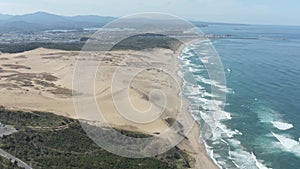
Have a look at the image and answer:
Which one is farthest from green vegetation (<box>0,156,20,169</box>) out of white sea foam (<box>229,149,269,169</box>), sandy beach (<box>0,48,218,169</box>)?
white sea foam (<box>229,149,269,169</box>)

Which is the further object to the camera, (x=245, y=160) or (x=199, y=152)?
(x=199, y=152)

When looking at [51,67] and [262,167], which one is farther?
[51,67]

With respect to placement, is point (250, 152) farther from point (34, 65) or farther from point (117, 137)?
point (34, 65)

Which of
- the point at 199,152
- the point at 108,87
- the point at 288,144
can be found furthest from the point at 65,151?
the point at 108,87

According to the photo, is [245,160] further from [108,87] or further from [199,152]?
[108,87]

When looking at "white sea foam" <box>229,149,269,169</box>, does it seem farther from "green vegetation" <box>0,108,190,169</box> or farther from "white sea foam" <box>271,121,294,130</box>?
"white sea foam" <box>271,121,294,130</box>

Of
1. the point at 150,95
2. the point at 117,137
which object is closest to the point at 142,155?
the point at 117,137

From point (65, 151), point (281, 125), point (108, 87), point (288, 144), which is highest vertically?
point (65, 151)
